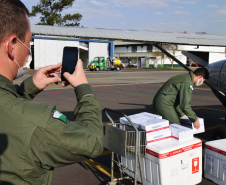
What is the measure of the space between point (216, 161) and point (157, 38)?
328 centimetres

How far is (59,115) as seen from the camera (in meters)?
1.14

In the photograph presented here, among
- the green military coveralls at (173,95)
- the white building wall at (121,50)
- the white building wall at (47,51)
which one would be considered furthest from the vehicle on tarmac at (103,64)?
the green military coveralls at (173,95)

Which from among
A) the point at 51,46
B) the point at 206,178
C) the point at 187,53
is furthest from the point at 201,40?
the point at 51,46

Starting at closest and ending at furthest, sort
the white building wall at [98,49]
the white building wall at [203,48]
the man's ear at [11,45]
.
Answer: the man's ear at [11,45]
the white building wall at [203,48]
the white building wall at [98,49]

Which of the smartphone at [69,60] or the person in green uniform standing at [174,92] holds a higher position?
the smartphone at [69,60]

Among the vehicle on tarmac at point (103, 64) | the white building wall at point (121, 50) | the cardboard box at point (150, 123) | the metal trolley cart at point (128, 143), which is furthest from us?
the white building wall at point (121, 50)

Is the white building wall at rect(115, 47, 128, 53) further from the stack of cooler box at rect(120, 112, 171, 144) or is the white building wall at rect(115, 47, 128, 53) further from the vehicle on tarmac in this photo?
the stack of cooler box at rect(120, 112, 171, 144)

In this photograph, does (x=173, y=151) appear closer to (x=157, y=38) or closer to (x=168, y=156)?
(x=168, y=156)

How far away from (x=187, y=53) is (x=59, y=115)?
6810 millimetres

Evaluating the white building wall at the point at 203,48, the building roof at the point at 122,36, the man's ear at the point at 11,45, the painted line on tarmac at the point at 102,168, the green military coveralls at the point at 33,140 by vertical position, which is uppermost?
the building roof at the point at 122,36

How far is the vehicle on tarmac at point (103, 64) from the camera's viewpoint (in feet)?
139

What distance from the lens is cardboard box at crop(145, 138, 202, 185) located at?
132 inches

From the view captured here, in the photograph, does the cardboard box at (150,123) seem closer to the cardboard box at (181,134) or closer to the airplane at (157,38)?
the cardboard box at (181,134)

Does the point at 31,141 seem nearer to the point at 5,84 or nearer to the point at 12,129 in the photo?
the point at 12,129
